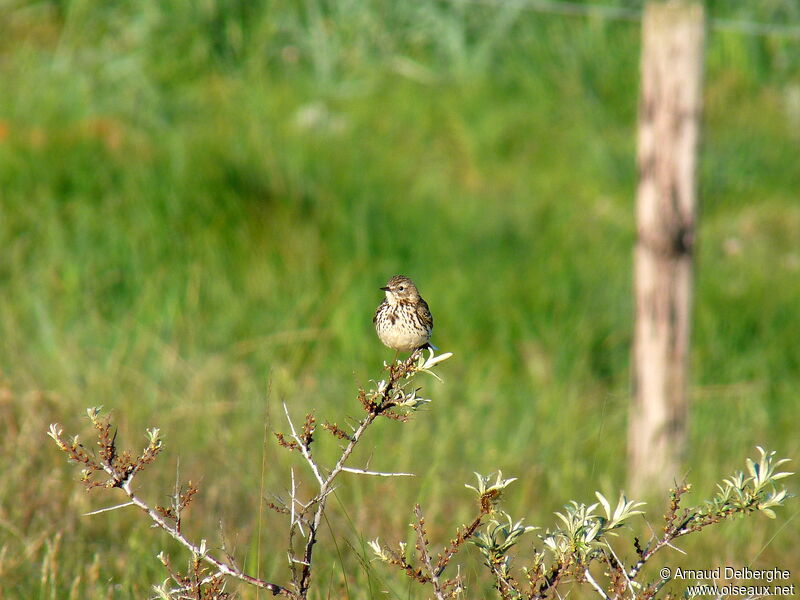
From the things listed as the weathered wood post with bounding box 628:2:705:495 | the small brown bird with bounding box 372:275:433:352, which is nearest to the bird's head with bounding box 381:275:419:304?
the small brown bird with bounding box 372:275:433:352

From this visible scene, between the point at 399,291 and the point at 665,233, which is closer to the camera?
the point at 399,291

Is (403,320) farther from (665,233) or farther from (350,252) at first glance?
(350,252)

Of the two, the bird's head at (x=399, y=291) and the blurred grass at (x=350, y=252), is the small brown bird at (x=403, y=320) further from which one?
the blurred grass at (x=350, y=252)

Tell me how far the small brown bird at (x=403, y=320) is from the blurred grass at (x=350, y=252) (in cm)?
82

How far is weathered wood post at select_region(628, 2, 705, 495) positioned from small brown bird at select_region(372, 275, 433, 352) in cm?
304

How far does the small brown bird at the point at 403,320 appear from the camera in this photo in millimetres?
2510

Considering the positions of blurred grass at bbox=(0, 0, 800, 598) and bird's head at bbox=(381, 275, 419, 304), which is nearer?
bird's head at bbox=(381, 275, 419, 304)

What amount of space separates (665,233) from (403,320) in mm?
3107

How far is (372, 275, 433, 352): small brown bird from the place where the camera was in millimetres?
2510

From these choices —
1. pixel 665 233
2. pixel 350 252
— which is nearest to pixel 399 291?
pixel 665 233

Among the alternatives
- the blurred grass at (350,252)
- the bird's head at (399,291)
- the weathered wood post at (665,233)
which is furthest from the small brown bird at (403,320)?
the weathered wood post at (665,233)

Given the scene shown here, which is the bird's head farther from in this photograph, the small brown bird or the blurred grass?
the blurred grass

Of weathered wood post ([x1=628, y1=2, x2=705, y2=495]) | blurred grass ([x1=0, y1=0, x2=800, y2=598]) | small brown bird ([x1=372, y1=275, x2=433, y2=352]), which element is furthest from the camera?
weathered wood post ([x1=628, y1=2, x2=705, y2=495])

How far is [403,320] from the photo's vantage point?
2576mm
